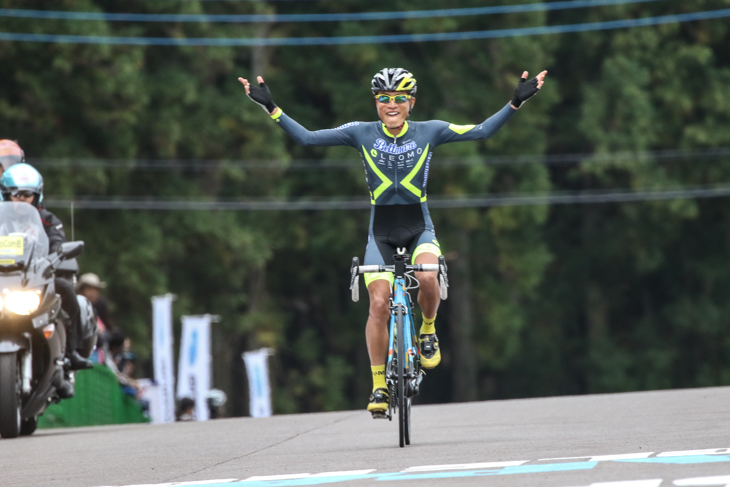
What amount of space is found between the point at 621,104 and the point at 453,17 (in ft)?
16.3

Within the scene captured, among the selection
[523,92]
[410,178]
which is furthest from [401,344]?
[523,92]

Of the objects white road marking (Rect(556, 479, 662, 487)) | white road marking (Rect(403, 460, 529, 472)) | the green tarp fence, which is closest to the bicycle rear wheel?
white road marking (Rect(403, 460, 529, 472))

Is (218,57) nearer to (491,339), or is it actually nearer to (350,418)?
(491,339)

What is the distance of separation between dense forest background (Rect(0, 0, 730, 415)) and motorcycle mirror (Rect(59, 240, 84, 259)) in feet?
64.8

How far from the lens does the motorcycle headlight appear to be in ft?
43.7

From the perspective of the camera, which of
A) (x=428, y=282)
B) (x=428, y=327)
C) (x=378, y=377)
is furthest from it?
(x=428, y=327)

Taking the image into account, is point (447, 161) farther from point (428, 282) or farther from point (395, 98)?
point (428, 282)

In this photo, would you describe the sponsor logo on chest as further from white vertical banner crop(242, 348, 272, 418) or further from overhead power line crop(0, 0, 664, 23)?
overhead power line crop(0, 0, 664, 23)

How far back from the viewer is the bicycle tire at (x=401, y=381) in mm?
10281

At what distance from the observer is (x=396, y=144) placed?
1138 centimetres

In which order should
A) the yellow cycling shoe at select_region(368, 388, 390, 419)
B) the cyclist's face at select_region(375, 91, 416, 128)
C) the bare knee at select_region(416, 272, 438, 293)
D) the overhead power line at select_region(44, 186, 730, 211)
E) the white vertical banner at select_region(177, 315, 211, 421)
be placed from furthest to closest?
the overhead power line at select_region(44, 186, 730, 211), the white vertical banner at select_region(177, 315, 211, 421), the cyclist's face at select_region(375, 91, 416, 128), the bare knee at select_region(416, 272, 438, 293), the yellow cycling shoe at select_region(368, 388, 390, 419)

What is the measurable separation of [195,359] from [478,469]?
75.9ft

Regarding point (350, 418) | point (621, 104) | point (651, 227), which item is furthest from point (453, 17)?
point (350, 418)

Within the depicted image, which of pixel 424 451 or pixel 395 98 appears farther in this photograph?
pixel 395 98
